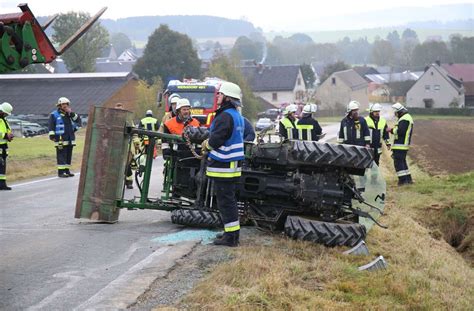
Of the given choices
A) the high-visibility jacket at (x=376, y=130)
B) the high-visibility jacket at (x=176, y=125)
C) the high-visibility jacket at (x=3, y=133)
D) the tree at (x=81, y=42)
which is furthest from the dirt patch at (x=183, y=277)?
the tree at (x=81, y=42)

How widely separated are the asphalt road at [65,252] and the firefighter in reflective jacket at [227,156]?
31.0 inches

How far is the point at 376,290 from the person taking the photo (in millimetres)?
6781

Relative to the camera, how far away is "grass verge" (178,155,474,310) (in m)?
6.20

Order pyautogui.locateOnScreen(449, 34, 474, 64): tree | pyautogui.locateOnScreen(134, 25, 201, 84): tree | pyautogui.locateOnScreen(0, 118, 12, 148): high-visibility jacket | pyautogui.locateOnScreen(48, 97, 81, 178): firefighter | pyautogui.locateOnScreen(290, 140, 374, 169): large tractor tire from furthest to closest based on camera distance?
pyautogui.locateOnScreen(449, 34, 474, 64): tree, pyautogui.locateOnScreen(134, 25, 201, 84): tree, pyautogui.locateOnScreen(48, 97, 81, 178): firefighter, pyautogui.locateOnScreen(0, 118, 12, 148): high-visibility jacket, pyautogui.locateOnScreen(290, 140, 374, 169): large tractor tire

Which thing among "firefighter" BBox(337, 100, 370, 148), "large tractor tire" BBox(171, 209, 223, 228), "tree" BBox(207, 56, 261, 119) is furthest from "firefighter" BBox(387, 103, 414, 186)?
"tree" BBox(207, 56, 261, 119)

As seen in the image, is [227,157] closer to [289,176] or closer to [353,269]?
[289,176]

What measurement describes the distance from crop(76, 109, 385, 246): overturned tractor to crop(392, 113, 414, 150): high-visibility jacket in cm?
681

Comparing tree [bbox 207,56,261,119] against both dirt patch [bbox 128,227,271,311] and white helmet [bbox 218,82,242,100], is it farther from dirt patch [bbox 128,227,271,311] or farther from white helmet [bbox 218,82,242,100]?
dirt patch [bbox 128,227,271,311]

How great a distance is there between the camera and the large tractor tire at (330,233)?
8461 mm

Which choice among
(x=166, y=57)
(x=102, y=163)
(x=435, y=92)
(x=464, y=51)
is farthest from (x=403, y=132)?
(x=464, y=51)

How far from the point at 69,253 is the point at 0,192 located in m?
7.28

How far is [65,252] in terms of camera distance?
8281mm

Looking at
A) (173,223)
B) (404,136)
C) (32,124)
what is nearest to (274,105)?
(32,124)

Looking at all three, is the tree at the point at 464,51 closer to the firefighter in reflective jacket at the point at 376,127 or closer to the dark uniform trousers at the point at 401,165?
the dark uniform trousers at the point at 401,165
